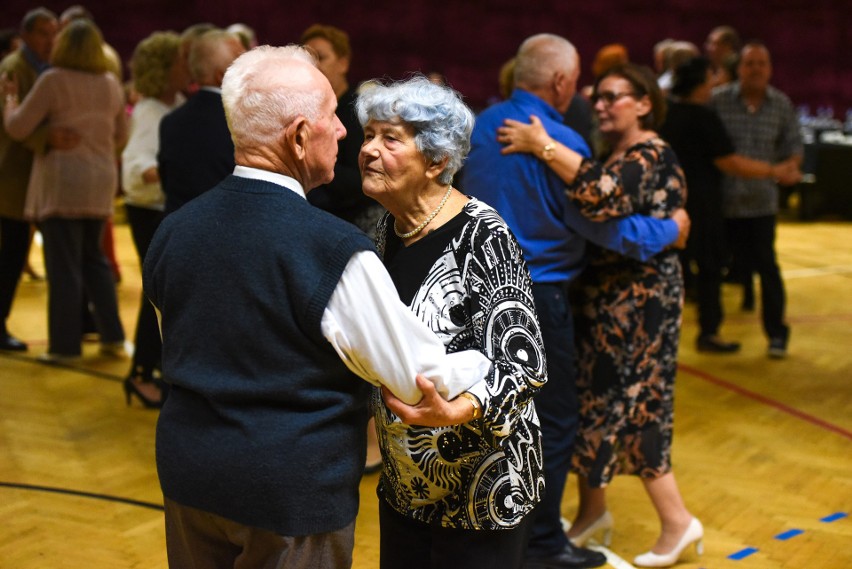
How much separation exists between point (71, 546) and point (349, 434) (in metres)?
2.10

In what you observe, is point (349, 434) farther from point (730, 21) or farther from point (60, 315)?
point (730, 21)

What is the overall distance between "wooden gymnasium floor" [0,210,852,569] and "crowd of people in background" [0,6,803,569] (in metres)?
0.21

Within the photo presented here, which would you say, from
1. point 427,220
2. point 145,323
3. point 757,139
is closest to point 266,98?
point 427,220

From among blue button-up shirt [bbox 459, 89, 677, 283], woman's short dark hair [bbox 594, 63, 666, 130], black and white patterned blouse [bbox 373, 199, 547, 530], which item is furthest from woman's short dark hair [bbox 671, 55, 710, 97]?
black and white patterned blouse [bbox 373, 199, 547, 530]

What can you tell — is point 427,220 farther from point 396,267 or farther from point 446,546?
point 446,546

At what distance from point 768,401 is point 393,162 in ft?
12.2

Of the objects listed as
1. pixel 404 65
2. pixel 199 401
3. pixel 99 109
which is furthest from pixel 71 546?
pixel 404 65

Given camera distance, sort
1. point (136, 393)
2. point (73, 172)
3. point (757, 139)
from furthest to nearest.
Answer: point (757, 139), point (73, 172), point (136, 393)

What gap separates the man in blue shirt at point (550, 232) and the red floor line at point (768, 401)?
6.79 feet

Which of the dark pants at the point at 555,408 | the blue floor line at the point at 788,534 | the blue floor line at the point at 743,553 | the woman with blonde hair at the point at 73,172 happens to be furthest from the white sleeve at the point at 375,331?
the woman with blonde hair at the point at 73,172

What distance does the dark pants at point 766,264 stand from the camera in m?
6.23

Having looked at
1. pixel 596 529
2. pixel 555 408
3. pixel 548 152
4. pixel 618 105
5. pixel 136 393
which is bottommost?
pixel 596 529

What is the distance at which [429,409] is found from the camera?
73.5 inches

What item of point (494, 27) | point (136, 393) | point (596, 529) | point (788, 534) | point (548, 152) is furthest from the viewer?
point (494, 27)
